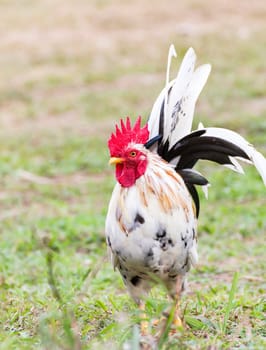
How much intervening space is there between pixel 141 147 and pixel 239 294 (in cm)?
192

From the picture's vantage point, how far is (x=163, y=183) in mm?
4293

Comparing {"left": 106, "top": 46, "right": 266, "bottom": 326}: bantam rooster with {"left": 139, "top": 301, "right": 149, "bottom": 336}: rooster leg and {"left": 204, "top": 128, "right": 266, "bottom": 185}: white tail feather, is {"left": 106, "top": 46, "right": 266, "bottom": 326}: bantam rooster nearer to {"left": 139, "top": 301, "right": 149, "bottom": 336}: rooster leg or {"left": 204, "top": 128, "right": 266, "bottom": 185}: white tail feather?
{"left": 204, "top": 128, "right": 266, "bottom": 185}: white tail feather

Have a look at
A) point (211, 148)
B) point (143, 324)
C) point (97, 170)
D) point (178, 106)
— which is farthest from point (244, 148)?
point (97, 170)

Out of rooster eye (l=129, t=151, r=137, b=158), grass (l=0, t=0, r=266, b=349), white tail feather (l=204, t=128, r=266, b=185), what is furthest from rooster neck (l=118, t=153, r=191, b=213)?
grass (l=0, t=0, r=266, b=349)

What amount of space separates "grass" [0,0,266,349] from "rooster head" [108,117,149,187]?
636mm

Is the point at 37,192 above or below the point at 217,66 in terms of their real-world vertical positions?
below

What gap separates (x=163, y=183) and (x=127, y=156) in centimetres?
25

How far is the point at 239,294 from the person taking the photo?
5766mm

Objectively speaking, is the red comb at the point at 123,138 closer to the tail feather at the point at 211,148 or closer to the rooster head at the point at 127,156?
the rooster head at the point at 127,156

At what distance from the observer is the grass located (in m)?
4.46

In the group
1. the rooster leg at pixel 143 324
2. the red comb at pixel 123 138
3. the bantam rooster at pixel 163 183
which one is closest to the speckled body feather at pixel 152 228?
the bantam rooster at pixel 163 183

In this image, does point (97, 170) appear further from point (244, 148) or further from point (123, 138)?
point (123, 138)

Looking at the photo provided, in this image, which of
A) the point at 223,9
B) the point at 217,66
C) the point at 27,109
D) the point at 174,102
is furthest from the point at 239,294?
the point at 223,9

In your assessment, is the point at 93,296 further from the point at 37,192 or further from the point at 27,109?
the point at 27,109
